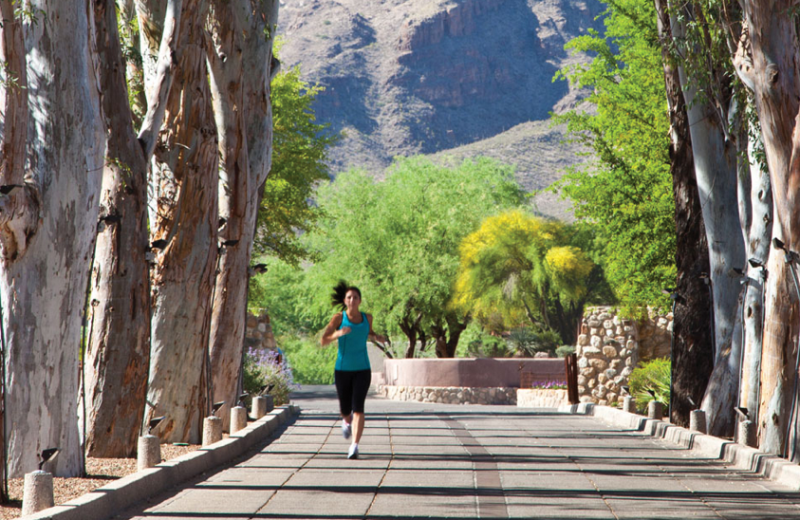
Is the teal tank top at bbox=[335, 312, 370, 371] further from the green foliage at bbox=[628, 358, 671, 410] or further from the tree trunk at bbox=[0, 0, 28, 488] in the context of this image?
the green foliage at bbox=[628, 358, 671, 410]

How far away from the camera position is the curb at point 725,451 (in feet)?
31.2

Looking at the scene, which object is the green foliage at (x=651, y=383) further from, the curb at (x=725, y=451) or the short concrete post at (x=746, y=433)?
the short concrete post at (x=746, y=433)

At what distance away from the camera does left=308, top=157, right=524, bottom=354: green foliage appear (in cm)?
4156

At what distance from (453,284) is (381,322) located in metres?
3.65

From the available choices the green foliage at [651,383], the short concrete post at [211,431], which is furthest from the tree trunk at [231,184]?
the green foliage at [651,383]

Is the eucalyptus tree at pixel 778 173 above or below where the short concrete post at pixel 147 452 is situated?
above

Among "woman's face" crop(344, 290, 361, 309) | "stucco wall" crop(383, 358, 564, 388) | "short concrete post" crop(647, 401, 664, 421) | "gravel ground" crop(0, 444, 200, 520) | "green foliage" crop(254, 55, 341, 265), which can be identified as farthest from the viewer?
"stucco wall" crop(383, 358, 564, 388)

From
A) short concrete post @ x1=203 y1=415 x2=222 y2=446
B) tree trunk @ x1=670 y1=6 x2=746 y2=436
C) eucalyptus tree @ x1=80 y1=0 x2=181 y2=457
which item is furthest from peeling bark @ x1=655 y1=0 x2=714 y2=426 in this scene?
eucalyptus tree @ x1=80 y1=0 x2=181 y2=457

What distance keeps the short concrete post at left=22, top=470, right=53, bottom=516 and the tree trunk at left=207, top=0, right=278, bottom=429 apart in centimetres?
931

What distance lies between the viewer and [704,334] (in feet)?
53.1

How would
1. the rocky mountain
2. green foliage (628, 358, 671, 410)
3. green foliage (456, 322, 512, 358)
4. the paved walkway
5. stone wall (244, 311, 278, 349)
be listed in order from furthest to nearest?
the rocky mountain, green foliage (456, 322, 512, 358), stone wall (244, 311, 278, 349), green foliage (628, 358, 671, 410), the paved walkway

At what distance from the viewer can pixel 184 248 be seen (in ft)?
41.0

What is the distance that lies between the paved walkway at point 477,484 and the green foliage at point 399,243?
2683 centimetres

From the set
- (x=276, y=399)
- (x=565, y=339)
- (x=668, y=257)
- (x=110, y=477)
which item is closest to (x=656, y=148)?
(x=668, y=257)
